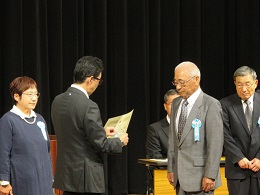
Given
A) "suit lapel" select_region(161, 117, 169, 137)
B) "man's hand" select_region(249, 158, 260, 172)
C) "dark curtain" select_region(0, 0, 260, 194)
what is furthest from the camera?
"dark curtain" select_region(0, 0, 260, 194)

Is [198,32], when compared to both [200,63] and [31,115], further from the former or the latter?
[31,115]

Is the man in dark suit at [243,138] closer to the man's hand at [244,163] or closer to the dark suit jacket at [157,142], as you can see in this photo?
the man's hand at [244,163]

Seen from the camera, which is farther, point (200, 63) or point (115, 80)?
point (200, 63)

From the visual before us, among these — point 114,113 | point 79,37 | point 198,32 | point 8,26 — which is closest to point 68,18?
point 79,37

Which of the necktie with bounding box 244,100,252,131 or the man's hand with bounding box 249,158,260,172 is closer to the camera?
the man's hand with bounding box 249,158,260,172

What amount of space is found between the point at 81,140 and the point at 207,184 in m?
0.91

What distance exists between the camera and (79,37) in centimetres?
706

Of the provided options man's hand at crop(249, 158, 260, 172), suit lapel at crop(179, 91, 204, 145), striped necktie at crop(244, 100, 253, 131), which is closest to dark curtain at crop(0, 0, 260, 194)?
striped necktie at crop(244, 100, 253, 131)

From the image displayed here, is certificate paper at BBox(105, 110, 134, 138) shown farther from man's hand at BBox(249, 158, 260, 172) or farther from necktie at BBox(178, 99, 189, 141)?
man's hand at BBox(249, 158, 260, 172)

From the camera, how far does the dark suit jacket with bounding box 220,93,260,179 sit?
4.65 m

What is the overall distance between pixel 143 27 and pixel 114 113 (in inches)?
Answer: 47.6

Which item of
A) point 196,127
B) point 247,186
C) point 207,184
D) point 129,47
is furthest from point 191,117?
point 129,47

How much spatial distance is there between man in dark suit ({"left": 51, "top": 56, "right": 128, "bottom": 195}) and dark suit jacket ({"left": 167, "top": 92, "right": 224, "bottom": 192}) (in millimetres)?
468

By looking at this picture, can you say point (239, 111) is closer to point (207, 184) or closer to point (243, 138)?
point (243, 138)
